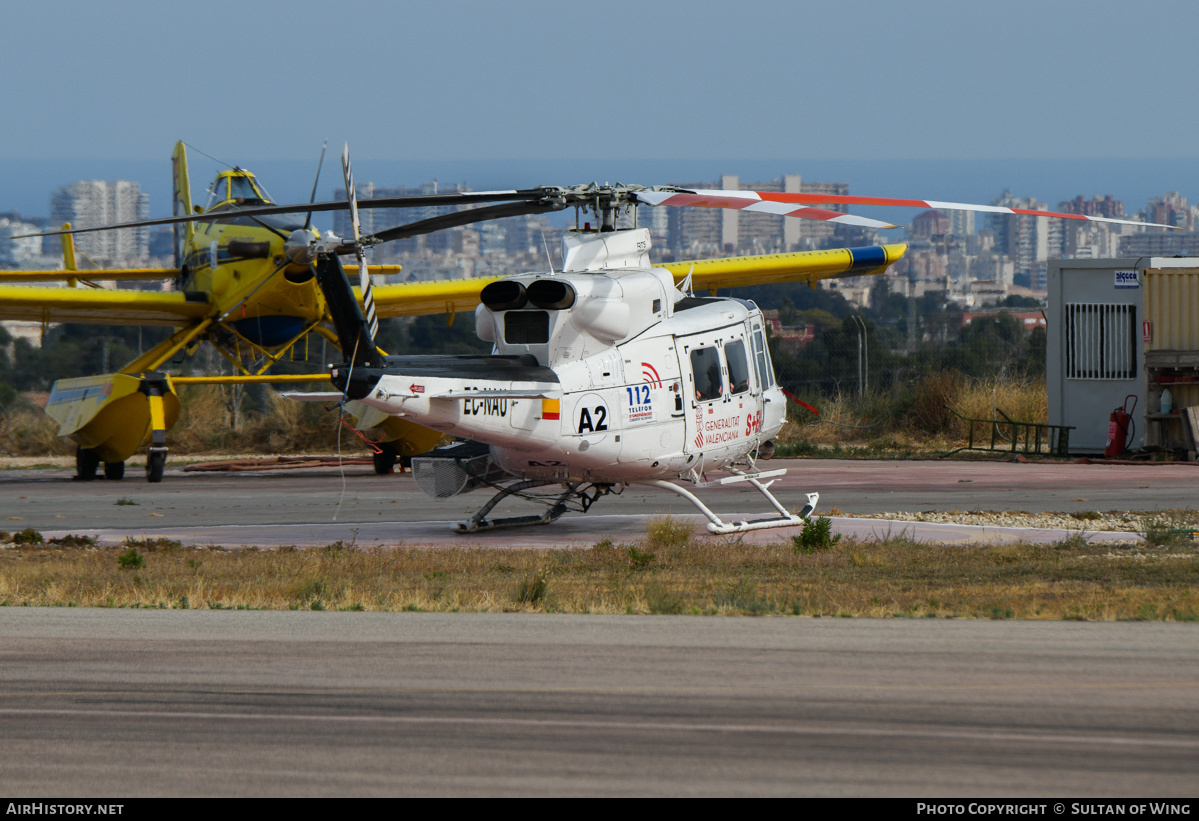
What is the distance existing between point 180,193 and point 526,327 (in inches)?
591

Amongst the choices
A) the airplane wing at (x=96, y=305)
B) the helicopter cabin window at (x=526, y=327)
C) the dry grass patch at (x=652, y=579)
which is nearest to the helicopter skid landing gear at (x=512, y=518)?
the dry grass patch at (x=652, y=579)

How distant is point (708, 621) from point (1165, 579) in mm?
4446

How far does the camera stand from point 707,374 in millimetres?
15188

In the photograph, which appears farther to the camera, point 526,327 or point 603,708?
point 526,327

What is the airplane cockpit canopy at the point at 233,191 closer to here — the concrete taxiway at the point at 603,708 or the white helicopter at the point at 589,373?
the white helicopter at the point at 589,373

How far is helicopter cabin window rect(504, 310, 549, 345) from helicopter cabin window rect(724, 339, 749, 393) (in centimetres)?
251

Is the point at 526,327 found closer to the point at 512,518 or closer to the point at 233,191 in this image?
the point at 512,518

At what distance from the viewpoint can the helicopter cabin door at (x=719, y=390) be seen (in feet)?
49.1

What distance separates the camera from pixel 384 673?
26.4 feet

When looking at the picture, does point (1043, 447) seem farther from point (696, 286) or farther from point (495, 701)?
point (495, 701)

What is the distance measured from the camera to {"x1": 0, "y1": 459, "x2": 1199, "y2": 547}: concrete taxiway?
15.8 m

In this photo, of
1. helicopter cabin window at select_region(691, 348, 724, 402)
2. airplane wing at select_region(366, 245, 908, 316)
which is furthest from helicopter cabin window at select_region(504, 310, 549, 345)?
airplane wing at select_region(366, 245, 908, 316)

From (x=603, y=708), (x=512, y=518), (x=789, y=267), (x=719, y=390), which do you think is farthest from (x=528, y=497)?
(x=789, y=267)
